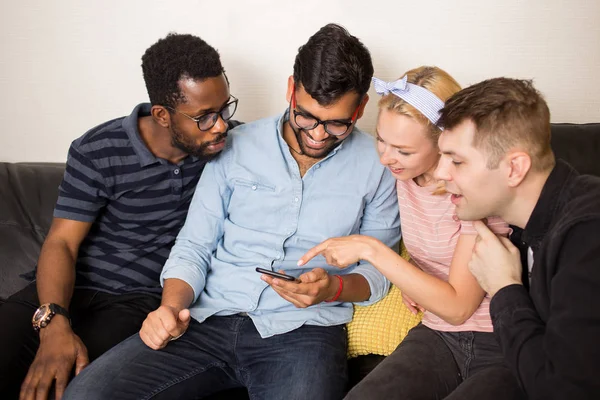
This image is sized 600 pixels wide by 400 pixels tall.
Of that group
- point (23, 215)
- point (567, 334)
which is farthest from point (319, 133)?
point (23, 215)

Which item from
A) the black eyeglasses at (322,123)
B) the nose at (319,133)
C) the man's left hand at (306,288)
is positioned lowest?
the man's left hand at (306,288)

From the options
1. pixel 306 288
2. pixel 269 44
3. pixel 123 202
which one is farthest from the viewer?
pixel 269 44

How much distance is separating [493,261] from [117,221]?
3.91 ft

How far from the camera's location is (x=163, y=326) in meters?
1.64

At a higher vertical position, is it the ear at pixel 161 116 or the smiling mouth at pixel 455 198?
the ear at pixel 161 116

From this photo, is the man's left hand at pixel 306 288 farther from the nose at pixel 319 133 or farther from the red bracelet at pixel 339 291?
the nose at pixel 319 133

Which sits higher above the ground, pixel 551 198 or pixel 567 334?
pixel 551 198

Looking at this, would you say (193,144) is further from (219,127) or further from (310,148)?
(310,148)

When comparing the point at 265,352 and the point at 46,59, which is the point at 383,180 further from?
the point at 46,59

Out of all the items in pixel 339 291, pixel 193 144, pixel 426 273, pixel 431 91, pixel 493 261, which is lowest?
pixel 339 291

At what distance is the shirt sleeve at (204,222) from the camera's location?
186 cm

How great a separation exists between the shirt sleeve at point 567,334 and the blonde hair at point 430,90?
0.51 metres

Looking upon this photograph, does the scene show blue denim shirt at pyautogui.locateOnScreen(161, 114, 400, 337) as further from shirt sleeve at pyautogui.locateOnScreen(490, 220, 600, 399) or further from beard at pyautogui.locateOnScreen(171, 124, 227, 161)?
shirt sleeve at pyautogui.locateOnScreen(490, 220, 600, 399)

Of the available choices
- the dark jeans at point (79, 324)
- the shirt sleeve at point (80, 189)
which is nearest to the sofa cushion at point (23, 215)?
the dark jeans at point (79, 324)
